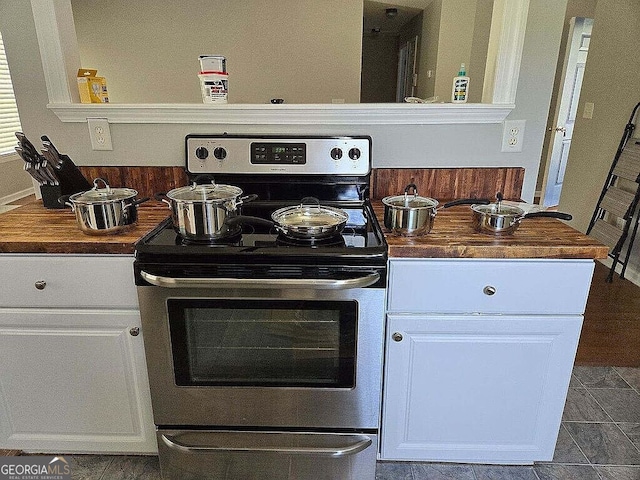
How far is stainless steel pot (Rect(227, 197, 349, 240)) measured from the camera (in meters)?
1.30

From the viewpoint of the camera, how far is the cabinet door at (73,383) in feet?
4.56

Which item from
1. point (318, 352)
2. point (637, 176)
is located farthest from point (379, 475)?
point (637, 176)

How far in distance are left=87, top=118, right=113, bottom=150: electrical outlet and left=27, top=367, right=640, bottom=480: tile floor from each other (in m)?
1.21

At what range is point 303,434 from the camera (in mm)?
1425

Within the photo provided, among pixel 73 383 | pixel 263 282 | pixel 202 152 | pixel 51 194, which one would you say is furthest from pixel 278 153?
pixel 73 383

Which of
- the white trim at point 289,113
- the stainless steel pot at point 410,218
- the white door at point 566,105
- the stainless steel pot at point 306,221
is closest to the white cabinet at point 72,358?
the stainless steel pot at point 306,221

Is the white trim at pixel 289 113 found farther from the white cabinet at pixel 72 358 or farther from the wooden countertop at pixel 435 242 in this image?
the white cabinet at pixel 72 358

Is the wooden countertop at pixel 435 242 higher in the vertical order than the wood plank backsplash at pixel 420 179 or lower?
→ lower

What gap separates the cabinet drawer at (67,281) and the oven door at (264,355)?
0.10 metres

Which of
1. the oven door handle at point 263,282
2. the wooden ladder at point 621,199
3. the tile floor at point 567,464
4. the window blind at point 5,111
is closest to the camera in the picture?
the oven door handle at point 263,282

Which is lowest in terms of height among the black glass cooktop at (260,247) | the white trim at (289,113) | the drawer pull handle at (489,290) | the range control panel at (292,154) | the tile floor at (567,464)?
the tile floor at (567,464)

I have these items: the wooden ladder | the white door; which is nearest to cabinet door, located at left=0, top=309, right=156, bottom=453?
the wooden ladder

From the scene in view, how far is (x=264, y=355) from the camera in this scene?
1350 millimetres

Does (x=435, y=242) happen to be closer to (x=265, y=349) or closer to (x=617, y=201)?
(x=265, y=349)
